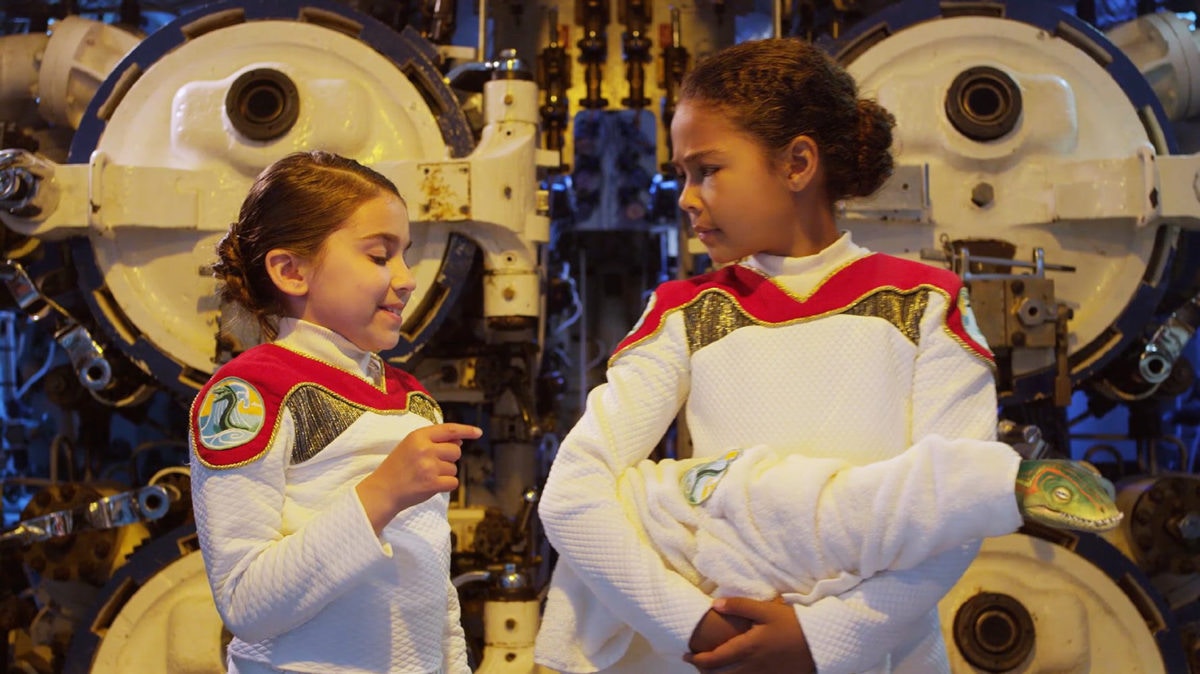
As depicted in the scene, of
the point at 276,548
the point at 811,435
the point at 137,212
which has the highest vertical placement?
the point at 137,212

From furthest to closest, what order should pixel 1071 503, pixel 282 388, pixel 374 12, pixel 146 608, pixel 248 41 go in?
pixel 374 12 < pixel 248 41 < pixel 146 608 < pixel 282 388 < pixel 1071 503

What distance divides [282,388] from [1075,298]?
2201 millimetres

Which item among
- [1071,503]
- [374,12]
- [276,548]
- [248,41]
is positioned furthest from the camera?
[374,12]

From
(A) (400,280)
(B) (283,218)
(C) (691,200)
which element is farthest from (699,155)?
(B) (283,218)

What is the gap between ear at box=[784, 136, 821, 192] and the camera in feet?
5.63

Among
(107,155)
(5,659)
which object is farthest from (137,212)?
(5,659)

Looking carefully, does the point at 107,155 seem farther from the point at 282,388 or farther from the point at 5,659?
the point at 282,388

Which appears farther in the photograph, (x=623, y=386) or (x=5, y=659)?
(x=5, y=659)

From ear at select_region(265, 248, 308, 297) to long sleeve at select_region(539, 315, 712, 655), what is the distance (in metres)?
0.44

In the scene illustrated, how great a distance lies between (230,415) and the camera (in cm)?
160

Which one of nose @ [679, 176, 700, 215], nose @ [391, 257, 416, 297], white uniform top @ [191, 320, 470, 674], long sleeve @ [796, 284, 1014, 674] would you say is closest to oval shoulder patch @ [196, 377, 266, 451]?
white uniform top @ [191, 320, 470, 674]

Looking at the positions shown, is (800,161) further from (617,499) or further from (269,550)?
(269,550)

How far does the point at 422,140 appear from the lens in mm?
3137

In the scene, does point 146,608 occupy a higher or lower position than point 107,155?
lower
